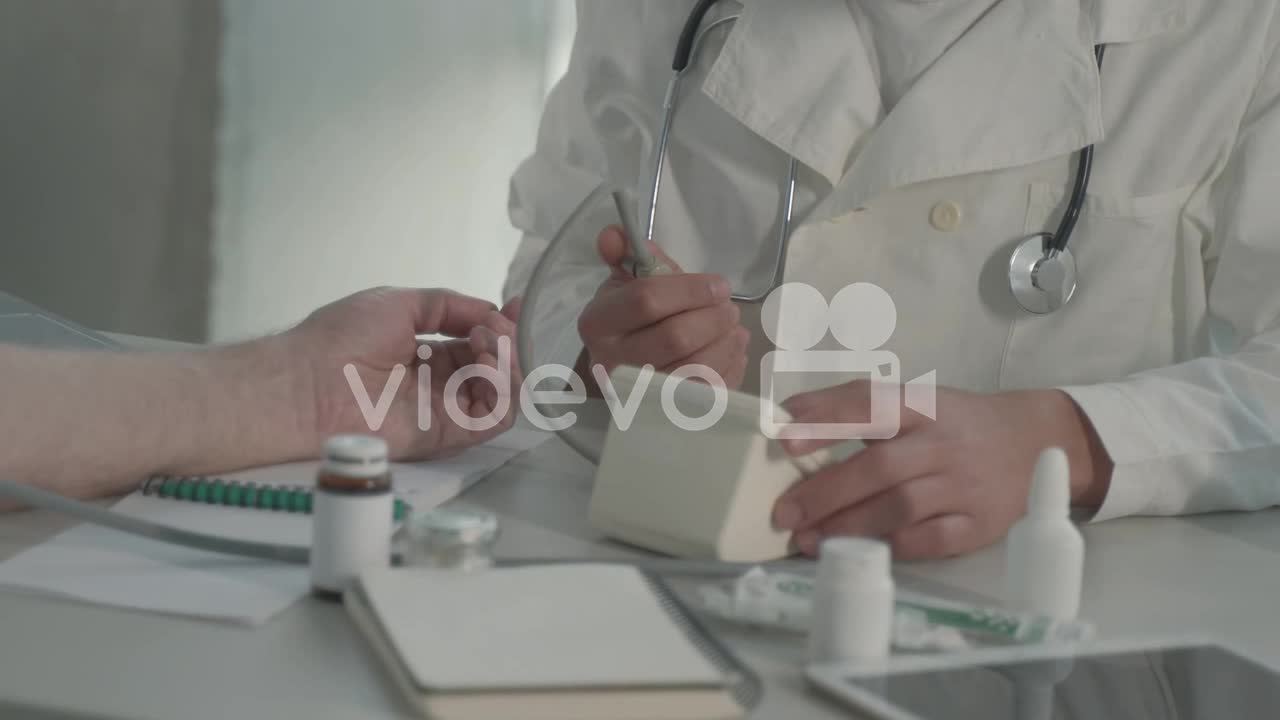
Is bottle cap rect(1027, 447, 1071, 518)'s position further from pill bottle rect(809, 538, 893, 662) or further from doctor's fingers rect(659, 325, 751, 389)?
doctor's fingers rect(659, 325, 751, 389)

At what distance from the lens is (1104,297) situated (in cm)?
102

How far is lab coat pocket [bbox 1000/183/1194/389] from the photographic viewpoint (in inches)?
39.6

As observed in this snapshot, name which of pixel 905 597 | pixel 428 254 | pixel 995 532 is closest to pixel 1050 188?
pixel 995 532

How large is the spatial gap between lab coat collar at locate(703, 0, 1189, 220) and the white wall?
1628mm

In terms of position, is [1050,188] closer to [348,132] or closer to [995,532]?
[995,532]

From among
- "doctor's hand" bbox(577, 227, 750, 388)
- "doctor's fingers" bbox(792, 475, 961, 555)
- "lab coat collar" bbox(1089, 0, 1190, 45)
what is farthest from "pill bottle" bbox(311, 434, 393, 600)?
"lab coat collar" bbox(1089, 0, 1190, 45)

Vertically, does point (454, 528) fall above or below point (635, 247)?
below

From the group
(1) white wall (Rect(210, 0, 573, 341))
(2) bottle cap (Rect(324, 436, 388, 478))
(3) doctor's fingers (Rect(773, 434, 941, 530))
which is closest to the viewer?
(2) bottle cap (Rect(324, 436, 388, 478))

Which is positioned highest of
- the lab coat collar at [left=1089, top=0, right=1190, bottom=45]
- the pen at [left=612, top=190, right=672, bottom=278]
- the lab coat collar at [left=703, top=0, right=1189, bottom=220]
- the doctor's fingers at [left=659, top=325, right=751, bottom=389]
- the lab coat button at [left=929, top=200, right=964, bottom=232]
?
the lab coat collar at [left=1089, top=0, right=1190, bottom=45]

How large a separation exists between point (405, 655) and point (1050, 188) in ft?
2.27

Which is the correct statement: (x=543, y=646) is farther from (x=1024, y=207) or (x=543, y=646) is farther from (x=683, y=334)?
(x=1024, y=207)

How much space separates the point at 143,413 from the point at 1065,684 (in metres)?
0.52

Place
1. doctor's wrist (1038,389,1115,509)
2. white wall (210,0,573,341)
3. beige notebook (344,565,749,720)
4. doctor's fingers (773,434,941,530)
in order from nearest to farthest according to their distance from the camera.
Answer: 1. beige notebook (344,565,749,720)
2. doctor's fingers (773,434,941,530)
3. doctor's wrist (1038,389,1115,509)
4. white wall (210,0,573,341)

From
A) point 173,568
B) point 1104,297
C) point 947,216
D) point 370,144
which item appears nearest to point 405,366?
point 173,568
